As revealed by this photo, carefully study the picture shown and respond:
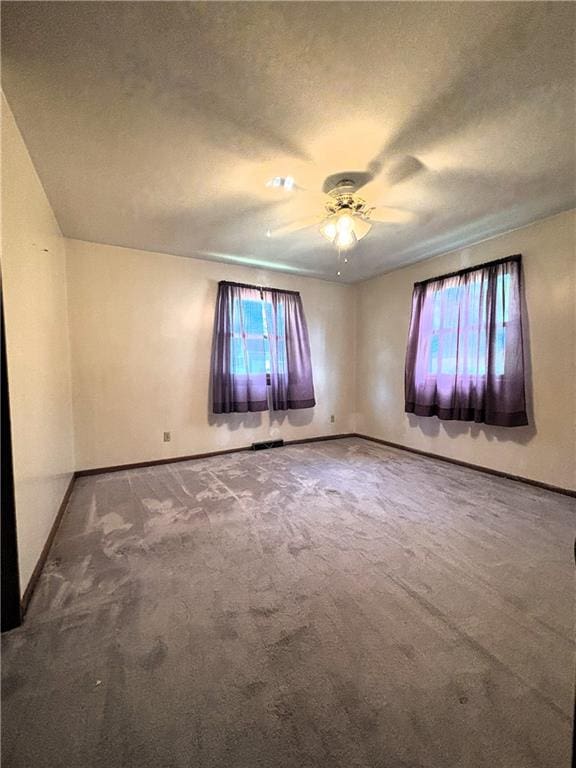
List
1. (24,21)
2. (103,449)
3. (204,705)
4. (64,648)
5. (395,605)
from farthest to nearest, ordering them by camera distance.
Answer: (103,449) < (395,605) < (64,648) < (24,21) < (204,705)

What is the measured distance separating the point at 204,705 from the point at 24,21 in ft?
8.21

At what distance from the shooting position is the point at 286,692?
3.57 feet

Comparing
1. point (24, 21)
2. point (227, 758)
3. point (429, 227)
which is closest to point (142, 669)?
point (227, 758)

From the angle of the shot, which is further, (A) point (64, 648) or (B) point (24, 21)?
(A) point (64, 648)

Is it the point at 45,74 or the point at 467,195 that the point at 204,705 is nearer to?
the point at 45,74

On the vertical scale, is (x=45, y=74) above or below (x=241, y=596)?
above

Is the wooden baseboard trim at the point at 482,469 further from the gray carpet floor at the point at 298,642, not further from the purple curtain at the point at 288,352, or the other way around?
the purple curtain at the point at 288,352

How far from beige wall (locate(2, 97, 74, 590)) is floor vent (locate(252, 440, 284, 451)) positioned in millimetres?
2197

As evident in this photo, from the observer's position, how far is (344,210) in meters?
2.35

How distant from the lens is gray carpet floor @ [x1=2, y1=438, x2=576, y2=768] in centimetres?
94

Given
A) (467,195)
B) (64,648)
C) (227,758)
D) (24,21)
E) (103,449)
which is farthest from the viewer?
(103,449)

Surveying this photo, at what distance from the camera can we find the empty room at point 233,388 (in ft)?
3.52

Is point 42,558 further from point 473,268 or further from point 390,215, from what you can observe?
point 473,268

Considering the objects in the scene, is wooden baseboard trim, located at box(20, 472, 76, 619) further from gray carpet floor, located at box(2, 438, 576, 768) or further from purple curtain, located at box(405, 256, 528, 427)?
purple curtain, located at box(405, 256, 528, 427)
